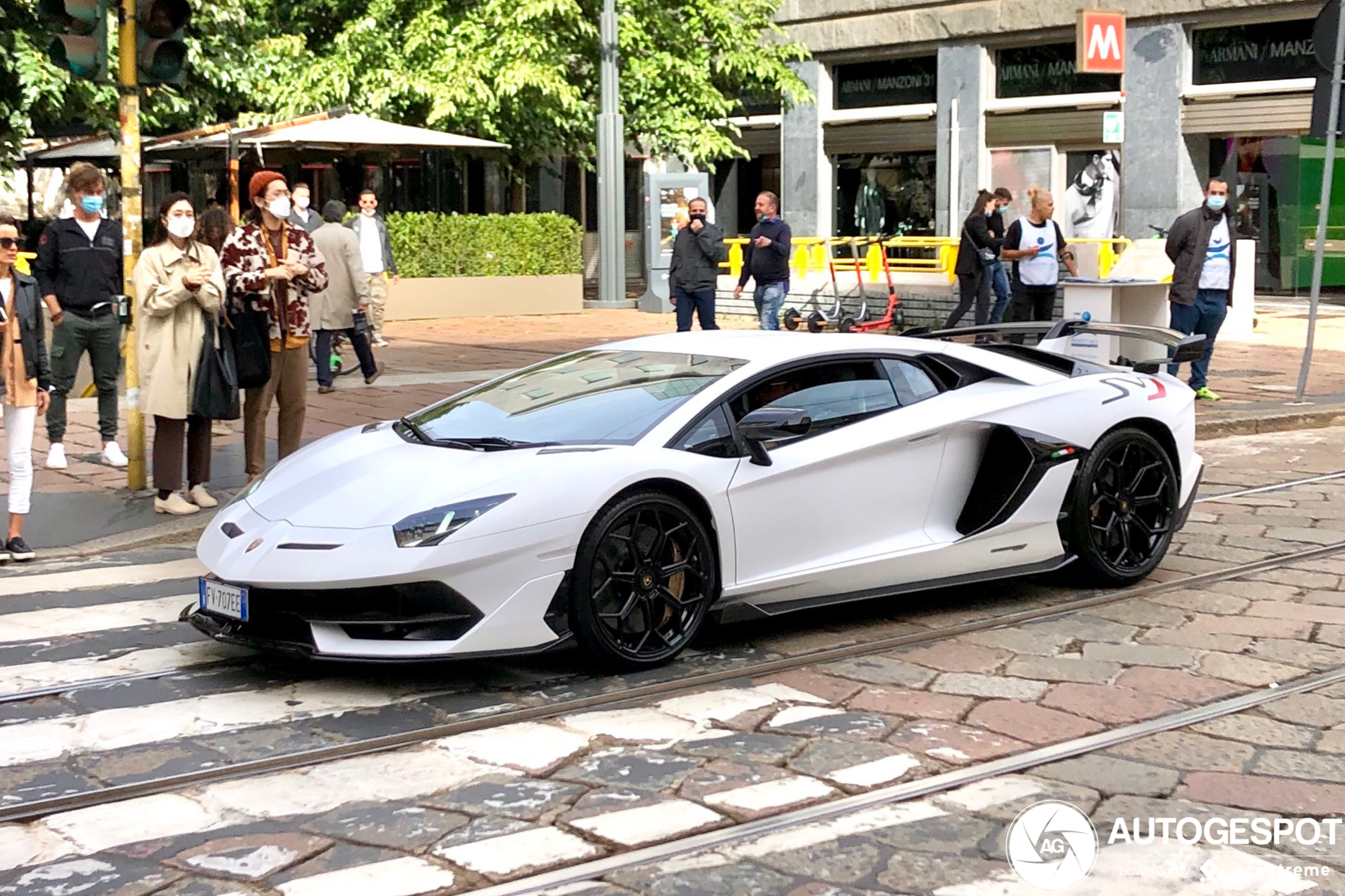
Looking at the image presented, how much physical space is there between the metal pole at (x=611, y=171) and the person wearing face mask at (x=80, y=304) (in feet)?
45.7

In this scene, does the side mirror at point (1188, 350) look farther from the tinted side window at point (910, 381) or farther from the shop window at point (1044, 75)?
the shop window at point (1044, 75)

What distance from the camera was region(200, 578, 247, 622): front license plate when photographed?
5.99 metres

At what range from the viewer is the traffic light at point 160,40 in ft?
31.3

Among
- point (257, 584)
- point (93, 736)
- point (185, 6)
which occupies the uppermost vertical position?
point (185, 6)

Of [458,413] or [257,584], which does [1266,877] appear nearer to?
[257,584]

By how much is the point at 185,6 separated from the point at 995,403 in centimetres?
509

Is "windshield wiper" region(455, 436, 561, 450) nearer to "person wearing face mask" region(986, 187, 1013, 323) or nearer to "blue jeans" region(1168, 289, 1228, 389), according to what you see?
"blue jeans" region(1168, 289, 1228, 389)

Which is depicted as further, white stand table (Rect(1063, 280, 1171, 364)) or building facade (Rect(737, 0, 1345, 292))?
building facade (Rect(737, 0, 1345, 292))

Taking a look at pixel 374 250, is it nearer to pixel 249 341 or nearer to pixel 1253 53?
pixel 249 341

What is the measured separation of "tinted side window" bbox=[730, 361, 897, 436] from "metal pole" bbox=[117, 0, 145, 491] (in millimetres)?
4214

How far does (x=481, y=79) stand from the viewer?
969 inches

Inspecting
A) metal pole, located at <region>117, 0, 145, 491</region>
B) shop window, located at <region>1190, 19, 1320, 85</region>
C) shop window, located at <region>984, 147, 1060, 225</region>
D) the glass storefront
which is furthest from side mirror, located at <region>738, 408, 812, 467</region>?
shop window, located at <region>984, 147, 1060, 225</region>

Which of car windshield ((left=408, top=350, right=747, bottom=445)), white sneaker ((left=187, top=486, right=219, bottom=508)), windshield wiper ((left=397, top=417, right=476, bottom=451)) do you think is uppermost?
car windshield ((left=408, top=350, right=747, bottom=445))

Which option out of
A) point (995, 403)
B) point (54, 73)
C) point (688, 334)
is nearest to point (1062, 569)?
point (995, 403)
